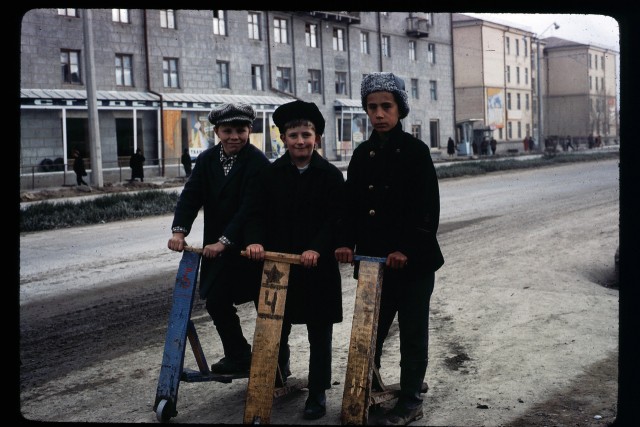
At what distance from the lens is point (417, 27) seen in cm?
4828

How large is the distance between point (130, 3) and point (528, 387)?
3250 mm

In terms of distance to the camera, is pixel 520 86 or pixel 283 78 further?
pixel 520 86

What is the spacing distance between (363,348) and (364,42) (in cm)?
4176

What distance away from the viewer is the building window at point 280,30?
1483 inches

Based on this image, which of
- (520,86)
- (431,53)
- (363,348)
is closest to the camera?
(363,348)

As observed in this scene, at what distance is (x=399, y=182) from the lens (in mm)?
3945

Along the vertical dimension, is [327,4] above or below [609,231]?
above

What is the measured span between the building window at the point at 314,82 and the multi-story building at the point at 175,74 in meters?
0.06

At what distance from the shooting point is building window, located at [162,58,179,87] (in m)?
32.7

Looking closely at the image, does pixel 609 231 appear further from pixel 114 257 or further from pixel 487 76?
pixel 487 76

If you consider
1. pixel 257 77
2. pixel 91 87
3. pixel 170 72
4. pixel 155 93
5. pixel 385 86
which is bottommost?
pixel 385 86

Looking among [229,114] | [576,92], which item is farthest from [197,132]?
[576,92]

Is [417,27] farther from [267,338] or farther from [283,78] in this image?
[267,338]

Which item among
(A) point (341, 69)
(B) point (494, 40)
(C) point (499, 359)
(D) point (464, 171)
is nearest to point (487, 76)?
(B) point (494, 40)
